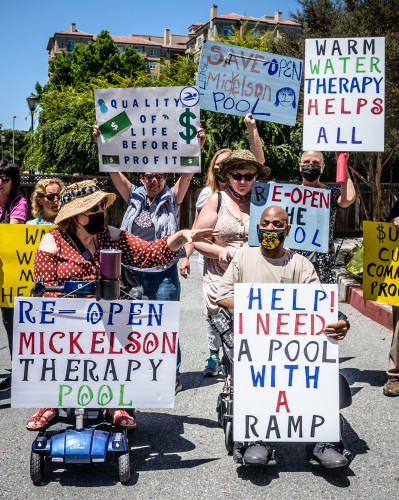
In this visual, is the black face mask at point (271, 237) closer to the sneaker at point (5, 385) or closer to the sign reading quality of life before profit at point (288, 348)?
the sign reading quality of life before profit at point (288, 348)

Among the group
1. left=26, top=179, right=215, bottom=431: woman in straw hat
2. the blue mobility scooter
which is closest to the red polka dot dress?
left=26, top=179, right=215, bottom=431: woman in straw hat

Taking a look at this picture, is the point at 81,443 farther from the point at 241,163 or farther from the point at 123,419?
the point at 241,163

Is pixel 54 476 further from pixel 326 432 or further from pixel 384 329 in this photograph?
pixel 384 329

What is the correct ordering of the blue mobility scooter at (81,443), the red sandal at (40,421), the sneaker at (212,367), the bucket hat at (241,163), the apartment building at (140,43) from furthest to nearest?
the apartment building at (140,43) < the sneaker at (212,367) < the bucket hat at (241,163) < the red sandal at (40,421) < the blue mobility scooter at (81,443)

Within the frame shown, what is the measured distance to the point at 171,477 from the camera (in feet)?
11.5

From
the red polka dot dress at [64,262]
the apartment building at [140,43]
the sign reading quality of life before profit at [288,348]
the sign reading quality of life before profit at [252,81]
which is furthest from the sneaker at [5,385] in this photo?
the apartment building at [140,43]

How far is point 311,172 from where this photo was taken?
179 inches

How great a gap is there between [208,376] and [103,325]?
224 centimetres

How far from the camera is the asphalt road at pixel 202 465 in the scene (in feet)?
10.9

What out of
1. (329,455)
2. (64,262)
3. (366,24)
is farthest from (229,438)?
(366,24)

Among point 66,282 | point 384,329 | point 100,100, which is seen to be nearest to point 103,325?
point 66,282

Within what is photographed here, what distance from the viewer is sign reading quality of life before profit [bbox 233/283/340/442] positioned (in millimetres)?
3535

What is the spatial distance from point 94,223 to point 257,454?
169 cm

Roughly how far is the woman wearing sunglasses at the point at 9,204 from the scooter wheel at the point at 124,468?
Result: 6.77 ft
